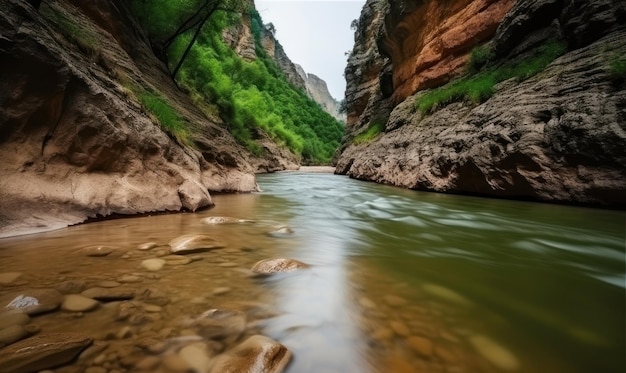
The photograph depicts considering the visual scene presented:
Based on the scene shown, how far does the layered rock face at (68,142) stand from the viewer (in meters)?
2.81

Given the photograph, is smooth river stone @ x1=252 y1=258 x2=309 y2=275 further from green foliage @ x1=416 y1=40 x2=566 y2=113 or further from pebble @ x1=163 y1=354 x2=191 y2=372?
green foliage @ x1=416 y1=40 x2=566 y2=113

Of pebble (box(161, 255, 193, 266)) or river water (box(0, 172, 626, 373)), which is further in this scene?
pebble (box(161, 255, 193, 266))

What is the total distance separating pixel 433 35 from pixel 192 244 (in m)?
14.6

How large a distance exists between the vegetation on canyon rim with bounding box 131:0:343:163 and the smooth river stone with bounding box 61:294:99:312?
1224 cm

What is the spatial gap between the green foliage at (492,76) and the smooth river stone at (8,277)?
29.8 feet

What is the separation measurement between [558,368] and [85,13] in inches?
386

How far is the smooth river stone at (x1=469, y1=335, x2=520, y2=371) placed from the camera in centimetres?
122

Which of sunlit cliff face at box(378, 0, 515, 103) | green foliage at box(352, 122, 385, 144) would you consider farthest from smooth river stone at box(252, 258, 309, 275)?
green foliage at box(352, 122, 385, 144)

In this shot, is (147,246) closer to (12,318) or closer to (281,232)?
(12,318)

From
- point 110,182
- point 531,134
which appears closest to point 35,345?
point 110,182

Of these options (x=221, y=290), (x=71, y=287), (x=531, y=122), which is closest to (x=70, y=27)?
(x=71, y=287)

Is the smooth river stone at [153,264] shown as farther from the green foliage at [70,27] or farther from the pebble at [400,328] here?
the green foliage at [70,27]

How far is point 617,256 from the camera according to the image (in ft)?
9.02

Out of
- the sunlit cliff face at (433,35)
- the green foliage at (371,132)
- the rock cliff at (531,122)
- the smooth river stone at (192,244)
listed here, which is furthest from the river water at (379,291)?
the green foliage at (371,132)
